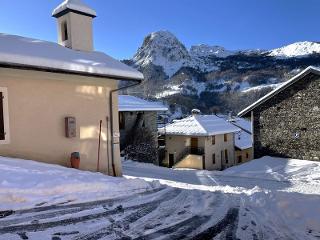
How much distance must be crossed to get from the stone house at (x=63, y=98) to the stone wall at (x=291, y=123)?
1190 centimetres

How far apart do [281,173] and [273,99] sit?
5.54 meters

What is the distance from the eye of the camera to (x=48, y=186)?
26.0ft

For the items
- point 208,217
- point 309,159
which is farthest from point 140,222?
point 309,159

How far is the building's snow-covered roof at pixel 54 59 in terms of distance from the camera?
9508 millimetres

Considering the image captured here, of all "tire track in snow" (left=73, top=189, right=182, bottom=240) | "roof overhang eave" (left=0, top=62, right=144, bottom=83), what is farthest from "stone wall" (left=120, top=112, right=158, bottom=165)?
"tire track in snow" (left=73, top=189, right=182, bottom=240)

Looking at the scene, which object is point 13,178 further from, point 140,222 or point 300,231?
point 300,231

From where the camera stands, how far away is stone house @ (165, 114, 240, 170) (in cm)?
3244

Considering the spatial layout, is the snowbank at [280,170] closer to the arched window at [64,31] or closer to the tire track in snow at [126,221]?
the tire track in snow at [126,221]

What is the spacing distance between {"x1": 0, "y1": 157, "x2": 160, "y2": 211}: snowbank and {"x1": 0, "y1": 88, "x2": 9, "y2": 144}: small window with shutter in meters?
0.74

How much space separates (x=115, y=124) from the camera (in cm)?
1275

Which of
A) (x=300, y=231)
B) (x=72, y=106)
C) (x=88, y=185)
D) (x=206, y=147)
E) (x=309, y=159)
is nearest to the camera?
(x=300, y=231)

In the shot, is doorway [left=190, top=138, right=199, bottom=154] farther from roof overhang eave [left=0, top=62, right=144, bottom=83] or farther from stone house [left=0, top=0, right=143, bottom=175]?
roof overhang eave [left=0, top=62, right=144, bottom=83]

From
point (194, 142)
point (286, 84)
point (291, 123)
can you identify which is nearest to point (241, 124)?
point (194, 142)

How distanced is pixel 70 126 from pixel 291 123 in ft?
47.8
